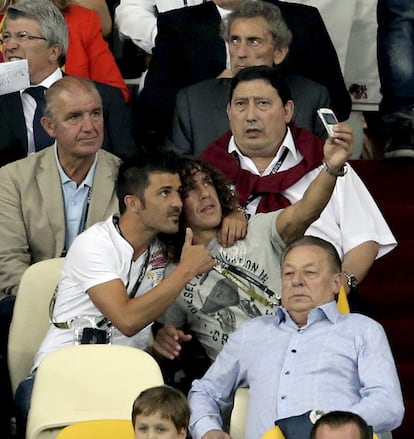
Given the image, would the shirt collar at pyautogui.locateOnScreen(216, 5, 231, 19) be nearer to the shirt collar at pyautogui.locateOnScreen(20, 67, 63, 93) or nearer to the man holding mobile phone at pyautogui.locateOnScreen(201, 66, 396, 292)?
the shirt collar at pyautogui.locateOnScreen(20, 67, 63, 93)

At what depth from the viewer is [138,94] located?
27.2ft

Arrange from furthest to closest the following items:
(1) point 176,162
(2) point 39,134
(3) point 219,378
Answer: (2) point 39,134 → (1) point 176,162 → (3) point 219,378

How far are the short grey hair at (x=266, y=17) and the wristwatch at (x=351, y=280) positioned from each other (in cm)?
140

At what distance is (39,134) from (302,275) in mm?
2005

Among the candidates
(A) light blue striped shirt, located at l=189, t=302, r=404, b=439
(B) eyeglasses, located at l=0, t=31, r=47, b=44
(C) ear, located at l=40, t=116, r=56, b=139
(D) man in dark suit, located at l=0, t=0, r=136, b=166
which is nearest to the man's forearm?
(A) light blue striped shirt, located at l=189, t=302, r=404, b=439

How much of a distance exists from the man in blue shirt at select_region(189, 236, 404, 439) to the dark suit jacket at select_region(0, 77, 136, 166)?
5.21 feet

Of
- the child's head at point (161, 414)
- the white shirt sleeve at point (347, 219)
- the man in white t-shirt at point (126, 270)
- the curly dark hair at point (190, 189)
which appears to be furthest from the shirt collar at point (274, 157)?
the child's head at point (161, 414)

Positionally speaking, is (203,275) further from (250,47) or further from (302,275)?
(250,47)

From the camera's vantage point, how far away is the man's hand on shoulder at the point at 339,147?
6.10 meters

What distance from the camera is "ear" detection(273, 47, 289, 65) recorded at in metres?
7.66

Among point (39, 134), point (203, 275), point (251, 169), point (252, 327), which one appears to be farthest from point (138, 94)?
point (252, 327)

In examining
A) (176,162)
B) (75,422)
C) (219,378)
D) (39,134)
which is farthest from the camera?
(39,134)

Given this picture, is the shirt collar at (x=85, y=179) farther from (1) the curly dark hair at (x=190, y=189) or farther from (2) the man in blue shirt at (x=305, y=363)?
(2) the man in blue shirt at (x=305, y=363)

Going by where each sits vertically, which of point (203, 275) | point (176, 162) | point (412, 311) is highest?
point (176, 162)
